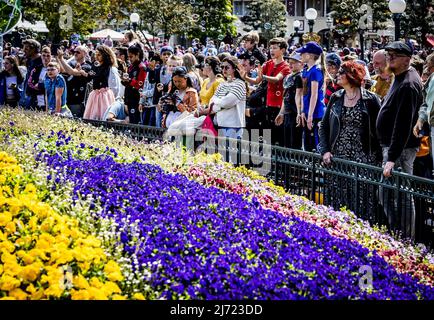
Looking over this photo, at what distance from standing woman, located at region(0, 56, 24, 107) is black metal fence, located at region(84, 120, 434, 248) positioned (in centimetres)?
535

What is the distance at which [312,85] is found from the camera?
1016 centimetres

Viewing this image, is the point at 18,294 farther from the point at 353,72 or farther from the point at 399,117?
the point at 353,72

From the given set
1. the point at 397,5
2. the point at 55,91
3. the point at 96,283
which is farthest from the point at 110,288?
the point at 397,5

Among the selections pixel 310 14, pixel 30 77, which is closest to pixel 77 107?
pixel 30 77

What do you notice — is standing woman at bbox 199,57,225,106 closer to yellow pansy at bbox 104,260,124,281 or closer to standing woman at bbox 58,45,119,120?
standing woman at bbox 58,45,119,120

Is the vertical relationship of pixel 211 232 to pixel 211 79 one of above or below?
below

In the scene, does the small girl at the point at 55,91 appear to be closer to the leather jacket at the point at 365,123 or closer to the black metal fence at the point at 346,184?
the black metal fence at the point at 346,184

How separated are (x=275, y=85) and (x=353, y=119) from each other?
11.1 feet

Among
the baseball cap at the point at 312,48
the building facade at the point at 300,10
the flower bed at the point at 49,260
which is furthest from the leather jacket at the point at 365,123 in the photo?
the building facade at the point at 300,10

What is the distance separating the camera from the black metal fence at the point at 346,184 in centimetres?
713

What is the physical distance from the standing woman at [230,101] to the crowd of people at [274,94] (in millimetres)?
13

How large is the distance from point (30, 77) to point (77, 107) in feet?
3.56

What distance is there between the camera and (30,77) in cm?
1340
